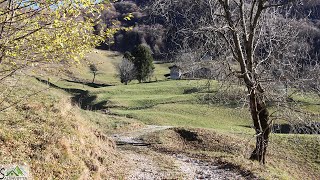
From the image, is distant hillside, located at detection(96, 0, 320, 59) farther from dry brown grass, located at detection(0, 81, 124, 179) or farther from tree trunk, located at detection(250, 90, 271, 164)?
dry brown grass, located at detection(0, 81, 124, 179)

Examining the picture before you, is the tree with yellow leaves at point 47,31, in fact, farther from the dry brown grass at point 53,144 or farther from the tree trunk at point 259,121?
the tree trunk at point 259,121

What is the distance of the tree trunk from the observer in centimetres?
1175

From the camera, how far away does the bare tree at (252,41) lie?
10.5 m

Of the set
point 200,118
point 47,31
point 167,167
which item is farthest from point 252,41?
point 200,118

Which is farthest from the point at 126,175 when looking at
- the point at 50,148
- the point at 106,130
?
the point at 106,130

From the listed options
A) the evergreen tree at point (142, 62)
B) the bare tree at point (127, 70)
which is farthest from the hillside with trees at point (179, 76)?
the evergreen tree at point (142, 62)

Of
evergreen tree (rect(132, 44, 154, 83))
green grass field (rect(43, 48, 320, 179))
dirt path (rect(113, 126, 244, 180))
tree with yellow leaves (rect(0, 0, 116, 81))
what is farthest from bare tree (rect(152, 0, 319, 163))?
evergreen tree (rect(132, 44, 154, 83))

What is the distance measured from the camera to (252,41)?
11039mm

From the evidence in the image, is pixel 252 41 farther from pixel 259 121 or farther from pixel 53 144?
pixel 53 144

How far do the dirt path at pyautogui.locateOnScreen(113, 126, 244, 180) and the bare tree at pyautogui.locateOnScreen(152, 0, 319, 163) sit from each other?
2172 millimetres

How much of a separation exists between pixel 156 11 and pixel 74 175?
5.67 meters

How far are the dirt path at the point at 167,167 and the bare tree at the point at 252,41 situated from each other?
7.13 ft

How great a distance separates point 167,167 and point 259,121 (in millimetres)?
4165

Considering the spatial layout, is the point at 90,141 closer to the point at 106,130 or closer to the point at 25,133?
the point at 25,133
